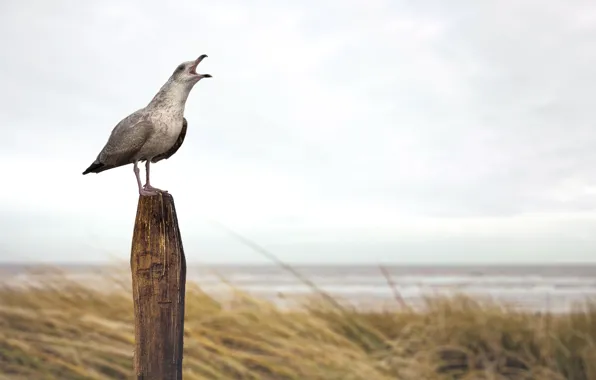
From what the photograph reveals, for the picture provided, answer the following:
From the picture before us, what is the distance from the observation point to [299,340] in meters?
4.79

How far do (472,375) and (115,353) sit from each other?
275cm

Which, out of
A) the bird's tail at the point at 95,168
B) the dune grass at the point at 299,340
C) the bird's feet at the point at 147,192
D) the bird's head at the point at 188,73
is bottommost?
the dune grass at the point at 299,340

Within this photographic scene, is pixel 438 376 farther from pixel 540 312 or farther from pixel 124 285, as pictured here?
pixel 124 285

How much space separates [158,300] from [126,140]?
95 cm

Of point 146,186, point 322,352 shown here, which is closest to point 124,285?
point 322,352

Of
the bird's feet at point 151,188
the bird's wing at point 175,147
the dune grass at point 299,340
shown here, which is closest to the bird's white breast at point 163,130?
the bird's wing at point 175,147

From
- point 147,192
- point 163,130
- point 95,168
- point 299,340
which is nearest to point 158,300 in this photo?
point 147,192

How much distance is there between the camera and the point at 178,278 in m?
2.81

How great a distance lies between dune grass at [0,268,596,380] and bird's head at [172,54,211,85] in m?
2.10

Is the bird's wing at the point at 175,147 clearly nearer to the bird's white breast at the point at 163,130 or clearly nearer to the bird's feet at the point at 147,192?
the bird's white breast at the point at 163,130

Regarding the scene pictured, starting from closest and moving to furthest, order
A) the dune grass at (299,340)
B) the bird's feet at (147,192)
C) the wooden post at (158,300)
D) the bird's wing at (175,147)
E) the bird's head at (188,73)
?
the wooden post at (158,300)
the bird's feet at (147,192)
the bird's head at (188,73)
the bird's wing at (175,147)
the dune grass at (299,340)

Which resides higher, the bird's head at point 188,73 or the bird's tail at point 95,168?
the bird's head at point 188,73

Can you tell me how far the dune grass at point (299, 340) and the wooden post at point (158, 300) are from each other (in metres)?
1.60

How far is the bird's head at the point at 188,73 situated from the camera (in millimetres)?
3244
